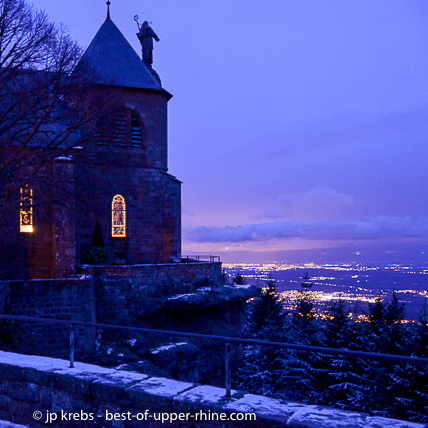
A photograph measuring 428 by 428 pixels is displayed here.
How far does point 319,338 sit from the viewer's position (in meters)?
20.0

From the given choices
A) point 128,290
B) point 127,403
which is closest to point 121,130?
point 128,290

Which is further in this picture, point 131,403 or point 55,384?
point 55,384

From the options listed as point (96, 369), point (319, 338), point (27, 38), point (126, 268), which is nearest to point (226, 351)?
point (96, 369)

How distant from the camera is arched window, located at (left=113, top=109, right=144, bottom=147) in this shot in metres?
23.9

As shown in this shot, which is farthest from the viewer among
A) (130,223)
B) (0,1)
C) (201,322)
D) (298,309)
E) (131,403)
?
(298,309)

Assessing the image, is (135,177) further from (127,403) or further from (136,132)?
(127,403)

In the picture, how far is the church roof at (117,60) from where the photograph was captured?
79.2ft

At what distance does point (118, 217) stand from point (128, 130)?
5289mm

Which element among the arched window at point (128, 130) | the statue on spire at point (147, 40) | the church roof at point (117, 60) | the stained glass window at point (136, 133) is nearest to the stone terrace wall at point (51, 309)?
the arched window at point (128, 130)

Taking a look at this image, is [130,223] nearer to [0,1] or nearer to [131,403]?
[0,1]

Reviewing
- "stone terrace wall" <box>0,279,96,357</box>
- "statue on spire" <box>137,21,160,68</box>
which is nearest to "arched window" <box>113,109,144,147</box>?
"statue on spire" <box>137,21,160,68</box>

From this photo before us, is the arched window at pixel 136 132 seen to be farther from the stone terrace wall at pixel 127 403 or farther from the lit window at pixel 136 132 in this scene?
the stone terrace wall at pixel 127 403

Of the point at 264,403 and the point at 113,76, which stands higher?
the point at 113,76

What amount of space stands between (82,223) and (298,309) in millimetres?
24334
